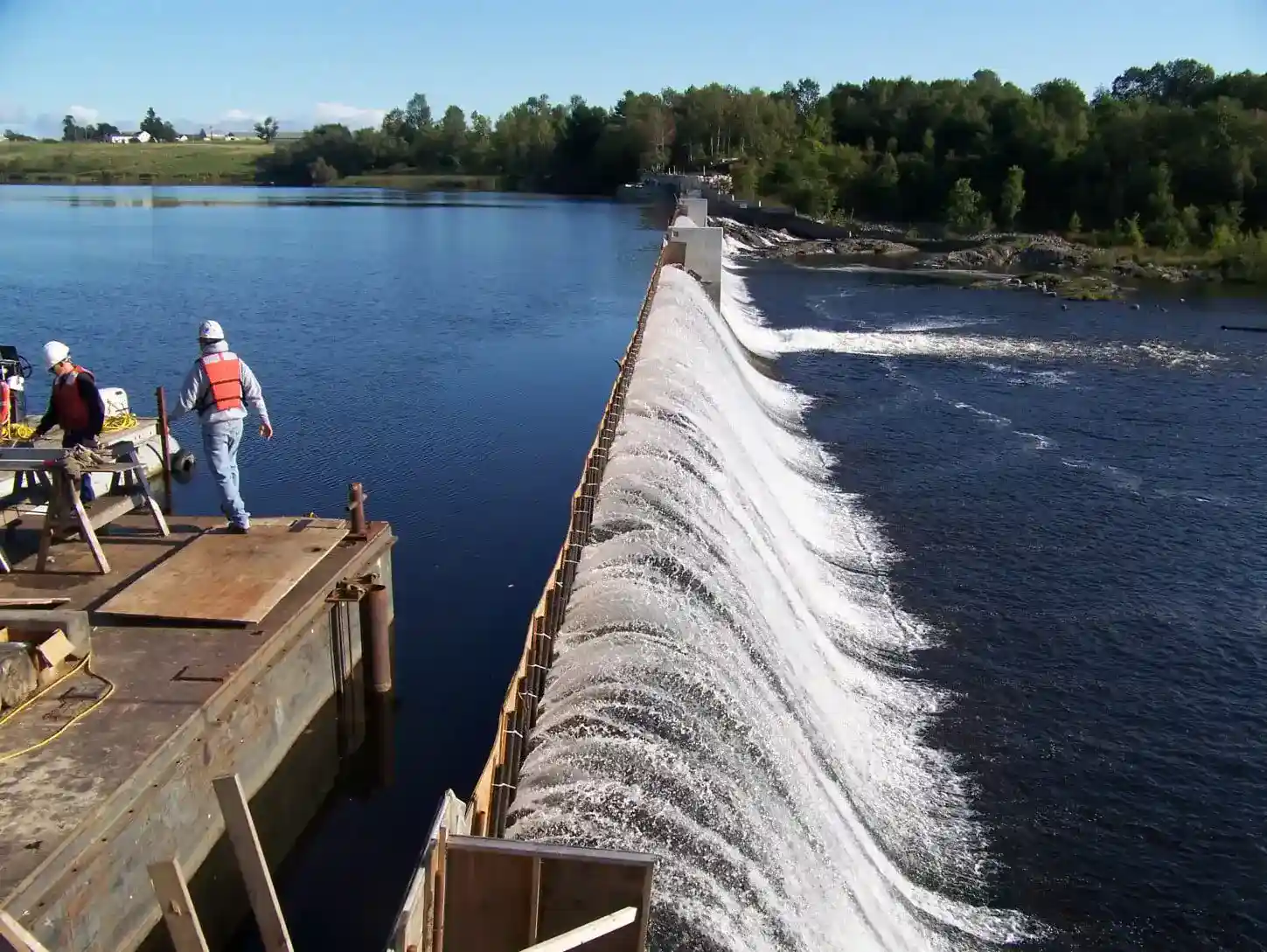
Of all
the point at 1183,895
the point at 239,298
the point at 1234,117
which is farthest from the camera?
the point at 1234,117

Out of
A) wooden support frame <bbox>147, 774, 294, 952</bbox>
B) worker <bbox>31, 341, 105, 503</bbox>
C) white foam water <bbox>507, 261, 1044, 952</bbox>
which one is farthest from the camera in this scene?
worker <bbox>31, 341, 105, 503</bbox>

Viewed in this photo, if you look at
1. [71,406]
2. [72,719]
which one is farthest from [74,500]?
[72,719]

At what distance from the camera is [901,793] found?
460 inches

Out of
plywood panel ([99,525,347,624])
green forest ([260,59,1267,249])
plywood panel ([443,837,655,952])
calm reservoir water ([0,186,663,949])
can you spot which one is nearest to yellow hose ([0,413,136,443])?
calm reservoir water ([0,186,663,949])

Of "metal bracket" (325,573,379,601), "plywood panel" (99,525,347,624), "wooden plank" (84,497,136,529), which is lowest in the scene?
"metal bracket" (325,573,379,601)

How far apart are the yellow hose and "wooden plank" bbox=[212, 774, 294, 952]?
8.84 m

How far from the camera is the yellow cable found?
6996mm

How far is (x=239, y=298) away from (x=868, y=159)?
70284 mm

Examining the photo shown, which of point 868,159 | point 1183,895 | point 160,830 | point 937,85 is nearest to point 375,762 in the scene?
point 160,830

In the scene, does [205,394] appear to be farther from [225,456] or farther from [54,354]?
[54,354]

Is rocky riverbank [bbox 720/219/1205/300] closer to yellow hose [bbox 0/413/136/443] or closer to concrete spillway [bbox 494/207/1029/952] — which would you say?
concrete spillway [bbox 494/207/1029/952]

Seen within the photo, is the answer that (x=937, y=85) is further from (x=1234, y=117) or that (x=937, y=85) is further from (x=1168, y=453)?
(x=1168, y=453)

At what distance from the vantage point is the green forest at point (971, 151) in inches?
2916

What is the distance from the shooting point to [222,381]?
399 inches
